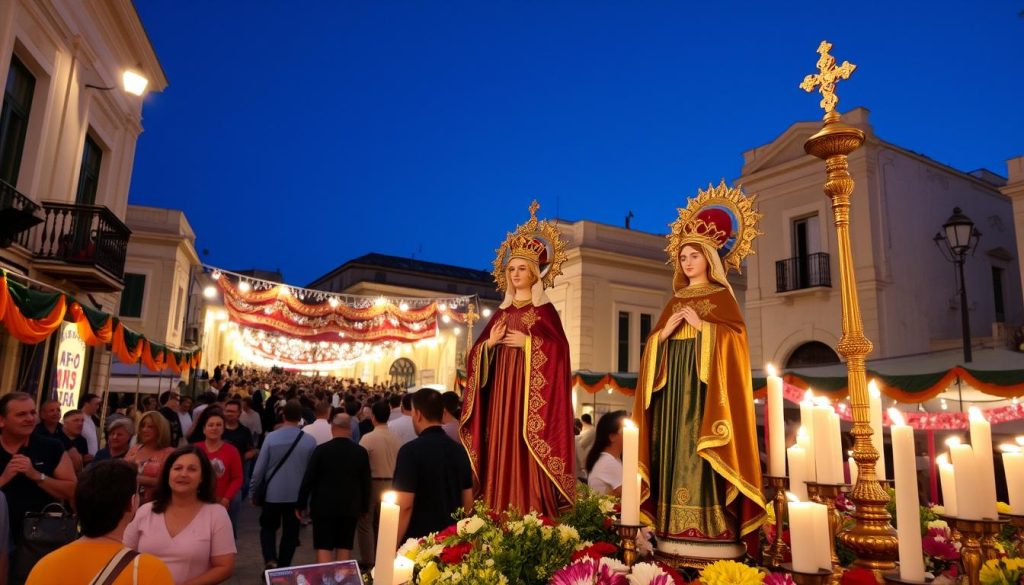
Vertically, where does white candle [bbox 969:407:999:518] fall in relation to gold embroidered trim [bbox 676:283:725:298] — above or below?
below

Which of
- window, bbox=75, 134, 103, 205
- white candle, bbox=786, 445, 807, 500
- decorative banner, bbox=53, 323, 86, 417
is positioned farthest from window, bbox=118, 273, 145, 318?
white candle, bbox=786, 445, 807, 500

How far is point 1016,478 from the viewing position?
2.53m

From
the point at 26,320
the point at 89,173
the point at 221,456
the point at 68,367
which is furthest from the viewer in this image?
the point at 89,173

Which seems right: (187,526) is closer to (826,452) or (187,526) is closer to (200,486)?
(200,486)

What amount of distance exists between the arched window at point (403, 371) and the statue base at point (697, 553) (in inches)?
1468

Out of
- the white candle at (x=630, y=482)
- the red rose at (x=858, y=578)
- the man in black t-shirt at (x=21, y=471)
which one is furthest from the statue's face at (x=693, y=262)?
the man in black t-shirt at (x=21, y=471)

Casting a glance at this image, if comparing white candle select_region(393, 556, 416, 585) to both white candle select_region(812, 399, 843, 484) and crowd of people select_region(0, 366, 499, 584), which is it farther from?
white candle select_region(812, 399, 843, 484)

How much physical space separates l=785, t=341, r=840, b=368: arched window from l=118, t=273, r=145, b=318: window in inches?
848

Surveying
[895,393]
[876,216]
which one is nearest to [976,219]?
[876,216]

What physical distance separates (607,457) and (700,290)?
6.79ft

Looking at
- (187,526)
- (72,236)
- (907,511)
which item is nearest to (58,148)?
(72,236)

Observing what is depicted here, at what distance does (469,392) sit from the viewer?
4.99m

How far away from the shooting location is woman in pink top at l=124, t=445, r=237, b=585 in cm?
329

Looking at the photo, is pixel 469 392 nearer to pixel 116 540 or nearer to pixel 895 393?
pixel 116 540
